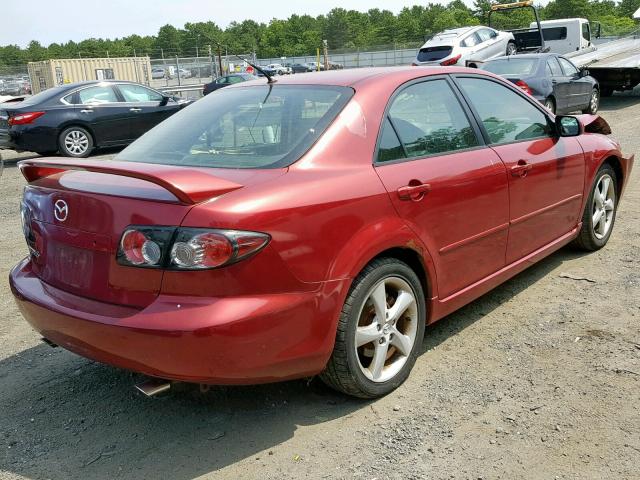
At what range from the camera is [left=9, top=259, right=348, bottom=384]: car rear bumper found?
7.97 ft

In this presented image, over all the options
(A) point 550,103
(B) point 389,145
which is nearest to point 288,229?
(B) point 389,145

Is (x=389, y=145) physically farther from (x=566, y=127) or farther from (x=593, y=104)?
(x=593, y=104)

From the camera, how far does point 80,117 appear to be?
11969 millimetres

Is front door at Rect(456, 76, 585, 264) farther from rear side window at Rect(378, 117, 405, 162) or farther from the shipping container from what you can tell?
the shipping container

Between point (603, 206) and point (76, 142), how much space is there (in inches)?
389

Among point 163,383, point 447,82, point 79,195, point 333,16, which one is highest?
point 333,16

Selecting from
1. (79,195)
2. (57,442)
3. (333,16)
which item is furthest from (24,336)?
(333,16)

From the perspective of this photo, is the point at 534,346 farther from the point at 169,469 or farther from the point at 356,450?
the point at 169,469

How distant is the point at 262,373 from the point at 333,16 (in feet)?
332

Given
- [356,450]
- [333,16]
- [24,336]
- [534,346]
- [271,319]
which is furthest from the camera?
[333,16]

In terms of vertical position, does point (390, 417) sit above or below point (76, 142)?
below

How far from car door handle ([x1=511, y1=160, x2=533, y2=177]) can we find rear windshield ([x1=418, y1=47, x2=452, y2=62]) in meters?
17.2

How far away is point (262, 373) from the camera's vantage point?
2.59 meters

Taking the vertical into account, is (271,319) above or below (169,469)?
above
